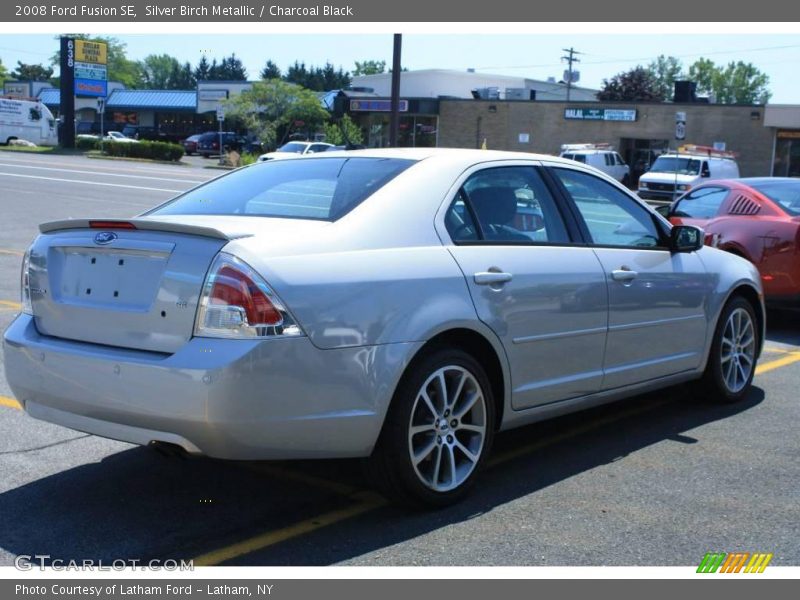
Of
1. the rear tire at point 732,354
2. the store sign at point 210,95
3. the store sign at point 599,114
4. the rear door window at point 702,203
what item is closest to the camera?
the rear tire at point 732,354

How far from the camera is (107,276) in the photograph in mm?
4344

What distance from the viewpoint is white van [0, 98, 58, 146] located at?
61781 mm

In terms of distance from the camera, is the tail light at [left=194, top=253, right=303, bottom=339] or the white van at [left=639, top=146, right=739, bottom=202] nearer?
the tail light at [left=194, top=253, right=303, bottom=339]

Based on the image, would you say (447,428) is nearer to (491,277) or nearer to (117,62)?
(491,277)

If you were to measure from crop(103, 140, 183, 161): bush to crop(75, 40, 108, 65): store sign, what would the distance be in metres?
20.6

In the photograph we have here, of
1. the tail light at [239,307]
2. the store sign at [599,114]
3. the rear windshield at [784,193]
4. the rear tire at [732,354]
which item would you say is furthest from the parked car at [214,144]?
the tail light at [239,307]

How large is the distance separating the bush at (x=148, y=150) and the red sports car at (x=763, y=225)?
43842mm

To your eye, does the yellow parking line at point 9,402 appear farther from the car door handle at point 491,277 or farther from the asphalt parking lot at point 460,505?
the car door handle at point 491,277

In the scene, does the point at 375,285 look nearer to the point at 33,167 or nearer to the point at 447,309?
→ the point at 447,309

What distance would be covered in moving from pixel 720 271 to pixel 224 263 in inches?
151

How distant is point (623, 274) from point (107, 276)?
287 centimetres

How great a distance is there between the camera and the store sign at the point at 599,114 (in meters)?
52.3

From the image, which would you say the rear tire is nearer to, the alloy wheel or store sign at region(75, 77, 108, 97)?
the alloy wheel

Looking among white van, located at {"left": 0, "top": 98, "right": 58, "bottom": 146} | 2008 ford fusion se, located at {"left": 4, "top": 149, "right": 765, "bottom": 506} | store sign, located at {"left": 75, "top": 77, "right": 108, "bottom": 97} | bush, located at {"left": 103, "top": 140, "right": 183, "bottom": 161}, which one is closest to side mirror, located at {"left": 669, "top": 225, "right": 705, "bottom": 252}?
2008 ford fusion se, located at {"left": 4, "top": 149, "right": 765, "bottom": 506}
